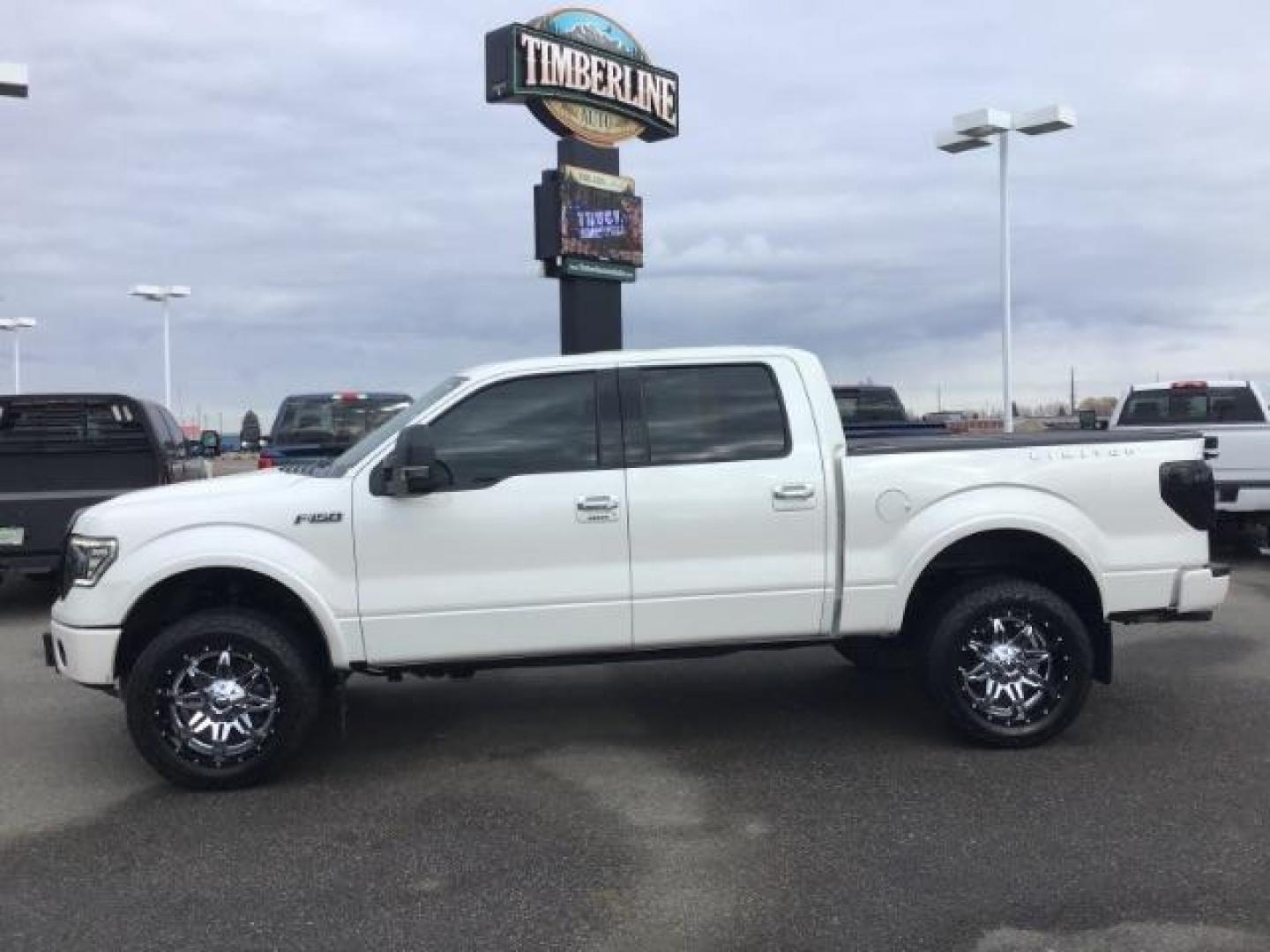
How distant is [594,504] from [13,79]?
1207 cm

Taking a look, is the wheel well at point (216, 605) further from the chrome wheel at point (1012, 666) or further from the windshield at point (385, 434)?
the chrome wheel at point (1012, 666)

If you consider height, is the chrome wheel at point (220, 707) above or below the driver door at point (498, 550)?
below

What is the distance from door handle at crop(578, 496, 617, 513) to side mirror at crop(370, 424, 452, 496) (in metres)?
0.65

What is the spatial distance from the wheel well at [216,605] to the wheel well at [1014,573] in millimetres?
2975

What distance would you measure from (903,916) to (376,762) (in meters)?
2.88

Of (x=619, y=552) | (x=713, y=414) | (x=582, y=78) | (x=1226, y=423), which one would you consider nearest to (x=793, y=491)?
(x=713, y=414)

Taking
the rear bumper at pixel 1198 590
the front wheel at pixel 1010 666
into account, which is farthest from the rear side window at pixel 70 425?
the rear bumper at pixel 1198 590

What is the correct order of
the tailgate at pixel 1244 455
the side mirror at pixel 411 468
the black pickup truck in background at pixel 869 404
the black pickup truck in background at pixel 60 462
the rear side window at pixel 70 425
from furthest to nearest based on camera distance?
the black pickup truck in background at pixel 869 404 < the tailgate at pixel 1244 455 < the rear side window at pixel 70 425 < the black pickup truck in background at pixel 60 462 < the side mirror at pixel 411 468

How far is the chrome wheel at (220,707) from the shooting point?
17.6 ft

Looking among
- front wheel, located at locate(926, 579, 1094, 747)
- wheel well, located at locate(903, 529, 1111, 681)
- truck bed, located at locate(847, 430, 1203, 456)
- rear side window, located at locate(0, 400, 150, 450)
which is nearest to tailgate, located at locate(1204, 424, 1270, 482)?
truck bed, located at locate(847, 430, 1203, 456)

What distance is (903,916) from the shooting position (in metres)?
4.00

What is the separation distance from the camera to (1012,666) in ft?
19.1

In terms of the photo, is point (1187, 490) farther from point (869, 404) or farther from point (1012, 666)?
point (869, 404)

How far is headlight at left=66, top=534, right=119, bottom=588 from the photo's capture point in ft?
17.6
